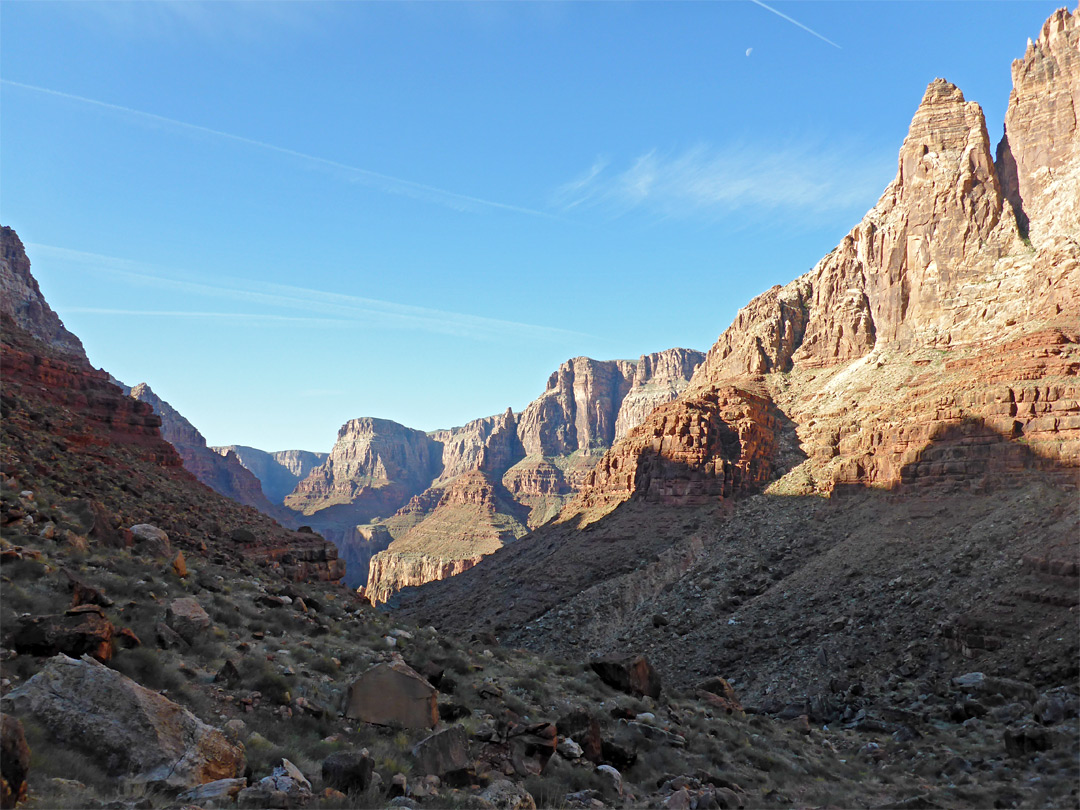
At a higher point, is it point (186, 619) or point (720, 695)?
point (186, 619)

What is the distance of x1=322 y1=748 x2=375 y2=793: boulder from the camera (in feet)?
29.6

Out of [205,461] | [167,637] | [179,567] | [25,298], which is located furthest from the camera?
[205,461]

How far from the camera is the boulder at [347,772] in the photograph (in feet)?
29.6

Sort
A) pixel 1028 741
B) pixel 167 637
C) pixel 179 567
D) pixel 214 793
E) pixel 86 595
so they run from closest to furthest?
pixel 214 793 < pixel 167 637 < pixel 86 595 < pixel 1028 741 < pixel 179 567

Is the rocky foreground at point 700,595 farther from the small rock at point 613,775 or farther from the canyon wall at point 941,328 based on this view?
the canyon wall at point 941,328

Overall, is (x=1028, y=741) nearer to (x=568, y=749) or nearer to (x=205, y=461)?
(x=568, y=749)

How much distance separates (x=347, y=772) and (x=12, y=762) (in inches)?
156

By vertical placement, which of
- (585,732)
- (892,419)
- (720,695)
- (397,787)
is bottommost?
(720,695)

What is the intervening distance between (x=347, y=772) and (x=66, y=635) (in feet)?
15.8

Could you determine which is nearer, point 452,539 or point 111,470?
point 111,470

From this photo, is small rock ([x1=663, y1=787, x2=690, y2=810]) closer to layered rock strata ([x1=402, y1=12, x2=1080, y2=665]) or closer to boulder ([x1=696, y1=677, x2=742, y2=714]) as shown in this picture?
→ boulder ([x1=696, y1=677, x2=742, y2=714])

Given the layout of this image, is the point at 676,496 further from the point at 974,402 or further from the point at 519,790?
the point at 519,790

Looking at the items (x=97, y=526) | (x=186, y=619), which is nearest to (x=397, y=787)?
(x=186, y=619)

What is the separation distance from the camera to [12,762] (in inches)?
254
